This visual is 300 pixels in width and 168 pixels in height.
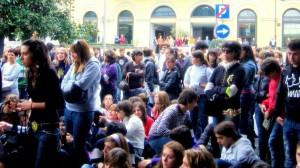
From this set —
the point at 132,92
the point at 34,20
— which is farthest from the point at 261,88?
the point at 34,20

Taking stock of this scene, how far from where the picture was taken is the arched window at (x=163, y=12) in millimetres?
46688

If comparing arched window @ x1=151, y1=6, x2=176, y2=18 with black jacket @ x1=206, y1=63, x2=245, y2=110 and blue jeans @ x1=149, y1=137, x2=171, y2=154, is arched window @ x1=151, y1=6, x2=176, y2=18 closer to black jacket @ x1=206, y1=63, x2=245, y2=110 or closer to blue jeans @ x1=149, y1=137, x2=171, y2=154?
black jacket @ x1=206, y1=63, x2=245, y2=110

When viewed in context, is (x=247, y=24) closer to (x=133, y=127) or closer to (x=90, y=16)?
(x=90, y=16)

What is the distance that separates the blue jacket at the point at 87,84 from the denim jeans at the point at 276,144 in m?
2.45

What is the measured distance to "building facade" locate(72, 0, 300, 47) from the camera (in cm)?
4372

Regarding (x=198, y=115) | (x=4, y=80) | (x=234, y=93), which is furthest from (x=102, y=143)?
(x=4, y=80)

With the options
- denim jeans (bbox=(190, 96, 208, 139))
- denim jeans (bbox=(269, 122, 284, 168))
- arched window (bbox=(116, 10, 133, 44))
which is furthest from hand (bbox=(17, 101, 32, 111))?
arched window (bbox=(116, 10, 133, 44))

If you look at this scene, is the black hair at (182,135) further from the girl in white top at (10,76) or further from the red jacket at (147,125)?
the girl in white top at (10,76)

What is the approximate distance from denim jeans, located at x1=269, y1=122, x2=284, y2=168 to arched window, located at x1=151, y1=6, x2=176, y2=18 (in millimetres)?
39079

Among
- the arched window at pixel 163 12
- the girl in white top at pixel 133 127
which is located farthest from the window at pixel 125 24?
the girl in white top at pixel 133 127

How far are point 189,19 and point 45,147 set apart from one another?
40.6 metres

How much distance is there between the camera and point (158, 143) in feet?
25.2

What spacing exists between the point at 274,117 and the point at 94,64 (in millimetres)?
2459

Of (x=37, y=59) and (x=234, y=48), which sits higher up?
(x=234, y=48)
